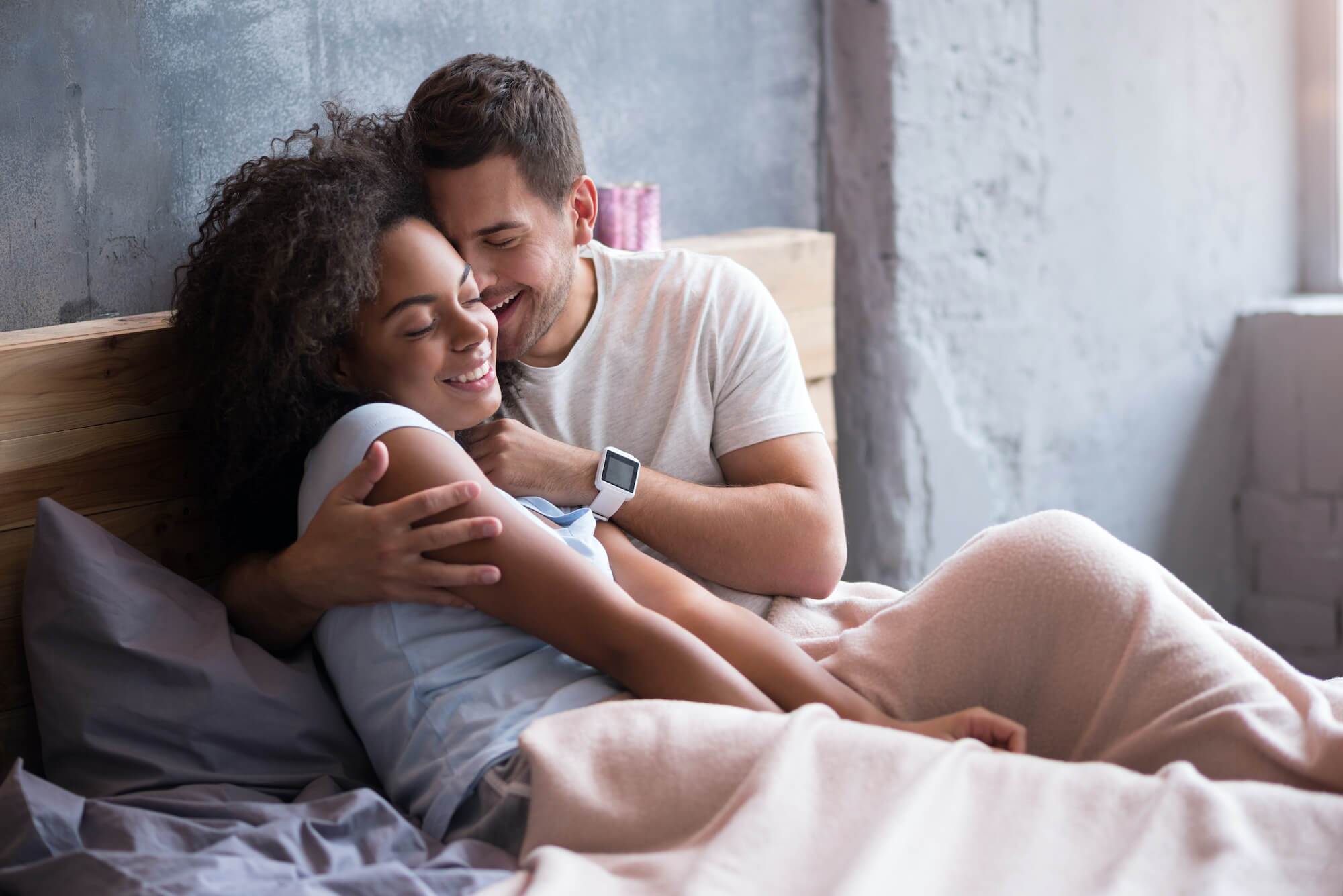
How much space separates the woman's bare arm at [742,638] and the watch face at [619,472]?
0.32ft

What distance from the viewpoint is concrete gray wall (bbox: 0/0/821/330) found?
159cm

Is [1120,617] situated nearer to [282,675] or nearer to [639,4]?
[282,675]

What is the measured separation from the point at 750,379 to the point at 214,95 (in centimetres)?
83

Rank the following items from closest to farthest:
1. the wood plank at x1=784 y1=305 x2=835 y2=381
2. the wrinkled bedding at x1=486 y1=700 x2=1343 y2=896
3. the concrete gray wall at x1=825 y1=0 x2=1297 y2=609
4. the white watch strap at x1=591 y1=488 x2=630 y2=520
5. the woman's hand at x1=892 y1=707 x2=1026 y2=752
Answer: the wrinkled bedding at x1=486 y1=700 x2=1343 y2=896, the woman's hand at x1=892 y1=707 x2=1026 y2=752, the white watch strap at x1=591 y1=488 x2=630 y2=520, the wood plank at x1=784 y1=305 x2=835 y2=381, the concrete gray wall at x1=825 y1=0 x2=1297 y2=609

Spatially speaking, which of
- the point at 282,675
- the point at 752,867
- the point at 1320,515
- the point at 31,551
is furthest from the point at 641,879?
the point at 1320,515

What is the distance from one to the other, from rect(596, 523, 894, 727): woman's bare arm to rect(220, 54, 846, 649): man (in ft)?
0.46

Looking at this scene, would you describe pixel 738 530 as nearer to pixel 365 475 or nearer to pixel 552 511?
pixel 552 511

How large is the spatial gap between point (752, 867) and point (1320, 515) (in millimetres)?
2566

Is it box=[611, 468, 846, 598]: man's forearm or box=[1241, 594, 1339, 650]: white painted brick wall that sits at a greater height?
box=[611, 468, 846, 598]: man's forearm

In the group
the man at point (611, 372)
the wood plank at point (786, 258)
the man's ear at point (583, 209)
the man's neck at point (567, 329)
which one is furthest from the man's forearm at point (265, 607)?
the wood plank at point (786, 258)

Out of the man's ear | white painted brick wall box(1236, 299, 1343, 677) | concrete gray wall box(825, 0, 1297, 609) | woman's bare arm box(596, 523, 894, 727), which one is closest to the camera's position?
woman's bare arm box(596, 523, 894, 727)

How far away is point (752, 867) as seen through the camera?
1.05m

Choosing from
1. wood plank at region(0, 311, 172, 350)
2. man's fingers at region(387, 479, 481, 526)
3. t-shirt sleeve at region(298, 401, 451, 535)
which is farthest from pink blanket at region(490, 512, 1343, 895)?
wood plank at region(0, 311, 172, 350)

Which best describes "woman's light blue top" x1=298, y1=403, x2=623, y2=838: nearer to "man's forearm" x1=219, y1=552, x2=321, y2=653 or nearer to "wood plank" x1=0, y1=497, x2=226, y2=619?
"man's forearm" x1=219, y1=552, x2=321, y2=653
